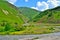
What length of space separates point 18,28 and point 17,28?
1.42m

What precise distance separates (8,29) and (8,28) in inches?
45.2

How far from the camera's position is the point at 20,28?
4936 inches

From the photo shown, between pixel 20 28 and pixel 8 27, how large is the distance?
7.63 metres

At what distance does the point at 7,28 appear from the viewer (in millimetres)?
125562

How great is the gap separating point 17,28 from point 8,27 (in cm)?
548

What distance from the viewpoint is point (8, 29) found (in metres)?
125

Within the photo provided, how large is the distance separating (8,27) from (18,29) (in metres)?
6.44

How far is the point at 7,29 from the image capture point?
409 ft

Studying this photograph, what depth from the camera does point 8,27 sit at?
127 meters

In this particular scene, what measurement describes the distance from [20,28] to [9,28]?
6.84 m

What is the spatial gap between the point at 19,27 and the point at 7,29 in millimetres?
7215

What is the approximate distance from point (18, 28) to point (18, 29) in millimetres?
694

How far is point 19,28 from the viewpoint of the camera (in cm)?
12531
